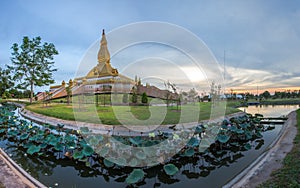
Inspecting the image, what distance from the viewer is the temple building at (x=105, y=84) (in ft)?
67.6

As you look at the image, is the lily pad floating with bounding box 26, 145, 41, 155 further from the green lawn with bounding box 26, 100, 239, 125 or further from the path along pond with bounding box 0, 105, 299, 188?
the green lawn with bounding box 26, 100, 239, 125

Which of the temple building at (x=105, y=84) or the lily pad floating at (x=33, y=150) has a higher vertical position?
the temple building at (x=105, y=84)

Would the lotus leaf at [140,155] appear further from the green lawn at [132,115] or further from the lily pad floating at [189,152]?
the green lawn at [132,115]

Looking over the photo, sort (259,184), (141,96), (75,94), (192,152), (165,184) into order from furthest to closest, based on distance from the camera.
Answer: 1. (75,94)
2. (141,96)
3. (192,152)
4. (165,184)
5. (259,184)

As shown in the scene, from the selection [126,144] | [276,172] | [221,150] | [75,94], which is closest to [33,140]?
[126,144]

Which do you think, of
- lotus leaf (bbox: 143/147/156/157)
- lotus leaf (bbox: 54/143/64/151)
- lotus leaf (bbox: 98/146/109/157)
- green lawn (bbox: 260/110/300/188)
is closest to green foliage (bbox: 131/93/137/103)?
lotus leaf (bbox: 54/143/64/151)

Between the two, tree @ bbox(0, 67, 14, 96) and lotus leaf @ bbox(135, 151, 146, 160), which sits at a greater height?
tree @ bbox(0, 67, 14, 96)

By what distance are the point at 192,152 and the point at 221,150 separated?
5.75 ft

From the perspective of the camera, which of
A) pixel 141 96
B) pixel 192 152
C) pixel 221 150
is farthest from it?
pixel 141 96

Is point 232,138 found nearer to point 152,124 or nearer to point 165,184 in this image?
point 152,124

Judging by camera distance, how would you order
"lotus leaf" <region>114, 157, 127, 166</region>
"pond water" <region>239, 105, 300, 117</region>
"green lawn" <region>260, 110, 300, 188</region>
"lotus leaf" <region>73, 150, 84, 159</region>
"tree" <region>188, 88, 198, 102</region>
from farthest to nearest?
"tree" <region>188, 88, 198, 102</region>, "pond water" <region>239, 105, 300, 117</region>, "lotus leaf" <region>73, 150, 84, 159</region>, "lotus leaf" <region>114, 157, 127, 166</region>, "green lawn" <region>260, 110, 300, 188</region>

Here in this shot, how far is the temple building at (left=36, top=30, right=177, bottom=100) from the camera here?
20609 mm

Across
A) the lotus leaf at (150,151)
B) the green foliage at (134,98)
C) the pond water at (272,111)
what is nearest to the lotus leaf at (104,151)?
the lotus leaf at (150,151)

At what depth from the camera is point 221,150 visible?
22.3 ft
